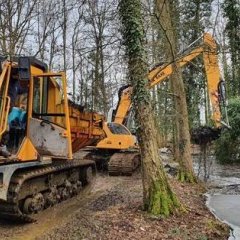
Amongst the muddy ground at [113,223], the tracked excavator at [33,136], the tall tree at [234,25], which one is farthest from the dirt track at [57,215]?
the tall tree at [234,25]

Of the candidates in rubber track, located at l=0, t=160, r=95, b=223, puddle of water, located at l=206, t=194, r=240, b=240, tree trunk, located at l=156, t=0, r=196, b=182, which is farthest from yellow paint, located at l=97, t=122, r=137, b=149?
rubber track, located at l=0, t=160, r=95, b=223

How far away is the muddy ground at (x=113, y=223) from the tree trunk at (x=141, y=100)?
62 cm

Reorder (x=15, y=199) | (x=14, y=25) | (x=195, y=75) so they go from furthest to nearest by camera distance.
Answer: (x=195, y=75) → (x=14, y=25) → (x=15, y=199)

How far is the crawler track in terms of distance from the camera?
15.1 meters

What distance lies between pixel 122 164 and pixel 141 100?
659cm

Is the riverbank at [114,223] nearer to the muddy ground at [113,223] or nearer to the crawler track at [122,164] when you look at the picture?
the muddy ground at [113,223]

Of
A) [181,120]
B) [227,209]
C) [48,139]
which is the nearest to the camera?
[48,139]

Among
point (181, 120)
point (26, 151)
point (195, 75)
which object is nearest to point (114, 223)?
point (26, 151)

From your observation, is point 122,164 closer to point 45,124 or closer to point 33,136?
point 45,124

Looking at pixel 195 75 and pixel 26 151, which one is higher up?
pixel 195 75

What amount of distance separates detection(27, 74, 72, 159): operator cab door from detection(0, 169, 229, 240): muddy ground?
1.27 meters

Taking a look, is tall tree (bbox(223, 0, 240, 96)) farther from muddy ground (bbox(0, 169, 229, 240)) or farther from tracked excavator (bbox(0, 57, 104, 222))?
tracked excavator (bbox(0, 57, 104, 222))

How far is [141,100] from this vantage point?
8.85 m

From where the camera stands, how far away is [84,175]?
463 inches
